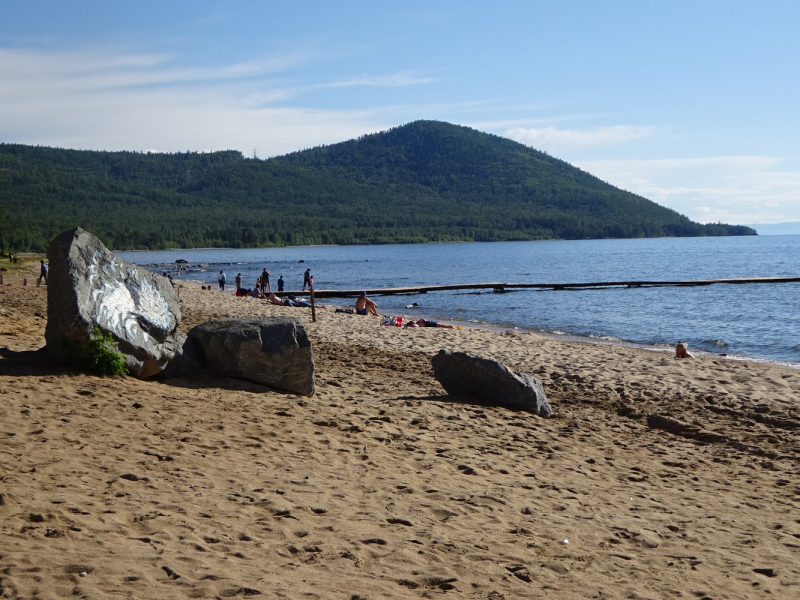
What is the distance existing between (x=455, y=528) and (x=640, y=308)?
31.3 m

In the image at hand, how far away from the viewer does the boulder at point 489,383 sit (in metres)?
9.62

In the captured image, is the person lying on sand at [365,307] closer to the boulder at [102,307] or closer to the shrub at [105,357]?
the boulder at [102,307]

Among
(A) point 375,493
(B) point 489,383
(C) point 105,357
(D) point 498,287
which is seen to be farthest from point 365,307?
(A) point 375,493

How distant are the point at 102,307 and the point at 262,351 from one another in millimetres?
1897

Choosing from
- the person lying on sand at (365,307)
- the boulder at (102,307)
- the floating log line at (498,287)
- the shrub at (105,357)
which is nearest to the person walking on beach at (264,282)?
the floating log line at (498,287)

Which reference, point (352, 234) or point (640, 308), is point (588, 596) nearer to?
point (640, 308)

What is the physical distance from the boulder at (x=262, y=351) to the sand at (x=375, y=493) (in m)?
0.22

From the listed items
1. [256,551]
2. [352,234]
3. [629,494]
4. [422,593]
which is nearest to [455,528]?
[422,593]

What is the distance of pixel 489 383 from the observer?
9.86 metres

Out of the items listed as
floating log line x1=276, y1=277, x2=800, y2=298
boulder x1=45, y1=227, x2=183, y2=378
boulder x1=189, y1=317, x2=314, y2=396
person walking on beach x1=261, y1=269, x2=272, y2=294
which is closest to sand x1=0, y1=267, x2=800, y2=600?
boulder x1=189, y1=317, x2=314, y2=396

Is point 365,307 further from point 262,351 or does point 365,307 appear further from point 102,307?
point 102,307

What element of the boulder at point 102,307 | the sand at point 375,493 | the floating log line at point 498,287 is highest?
the boulder at point 102,307

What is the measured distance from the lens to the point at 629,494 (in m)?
6.52

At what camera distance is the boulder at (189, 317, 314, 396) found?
8.95m
